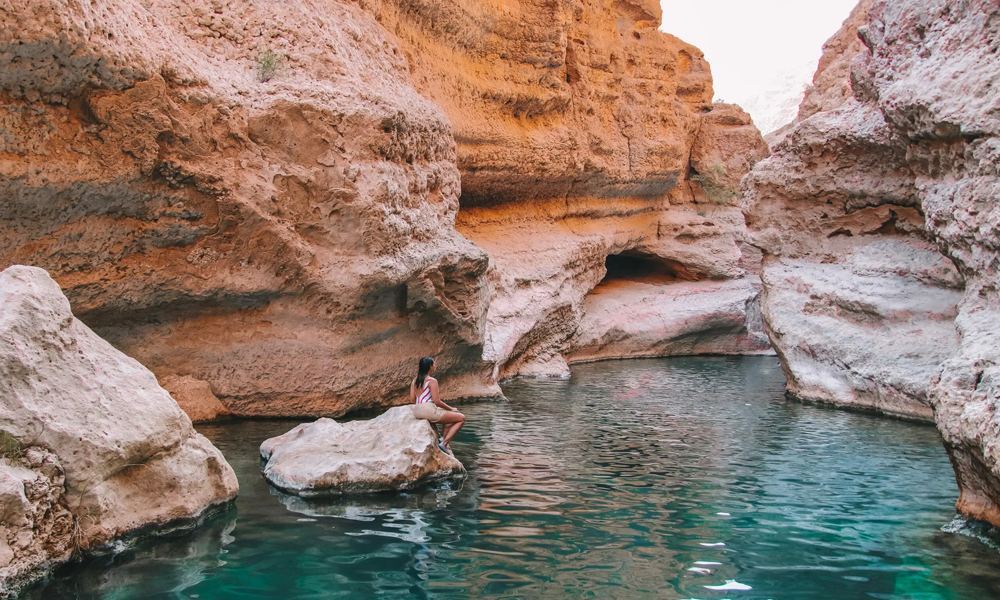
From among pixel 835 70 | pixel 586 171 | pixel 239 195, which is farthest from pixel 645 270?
pixel 239 195

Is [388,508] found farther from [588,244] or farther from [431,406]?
[588,244]

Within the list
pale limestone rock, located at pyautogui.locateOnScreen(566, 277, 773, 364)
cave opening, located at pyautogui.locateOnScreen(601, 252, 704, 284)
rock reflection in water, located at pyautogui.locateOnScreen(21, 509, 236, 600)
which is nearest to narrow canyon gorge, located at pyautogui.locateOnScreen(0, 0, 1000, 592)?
rock reflection in water, located at pyautogui.locateOnScreen(21, 509, 236, 600)

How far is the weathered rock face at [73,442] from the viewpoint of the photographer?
4512 mm

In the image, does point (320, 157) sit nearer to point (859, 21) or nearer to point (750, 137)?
point (750, 137)

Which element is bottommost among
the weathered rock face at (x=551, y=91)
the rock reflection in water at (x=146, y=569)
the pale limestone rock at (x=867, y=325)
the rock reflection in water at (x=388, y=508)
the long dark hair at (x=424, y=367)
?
the rock reflection in water at (x=146, y=569)

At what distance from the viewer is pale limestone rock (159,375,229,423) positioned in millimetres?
8805

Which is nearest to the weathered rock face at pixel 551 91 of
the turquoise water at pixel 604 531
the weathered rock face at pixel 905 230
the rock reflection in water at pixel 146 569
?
the weathered rock face at pixel 905 230

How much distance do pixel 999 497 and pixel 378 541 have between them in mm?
4228

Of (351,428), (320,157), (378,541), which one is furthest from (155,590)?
(320,157)

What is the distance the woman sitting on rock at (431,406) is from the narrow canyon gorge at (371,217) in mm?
1693

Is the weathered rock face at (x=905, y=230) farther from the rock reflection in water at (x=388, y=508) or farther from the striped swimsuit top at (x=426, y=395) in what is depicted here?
the striped swimsuit top at (x=426, y=395)

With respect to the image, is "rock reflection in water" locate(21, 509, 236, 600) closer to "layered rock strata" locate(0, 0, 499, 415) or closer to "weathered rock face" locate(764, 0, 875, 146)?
"layered rock strata" locate(0, 0, 499, 415)

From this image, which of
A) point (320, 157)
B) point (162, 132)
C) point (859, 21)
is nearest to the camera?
point (162, 132)

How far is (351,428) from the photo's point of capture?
290 inches
